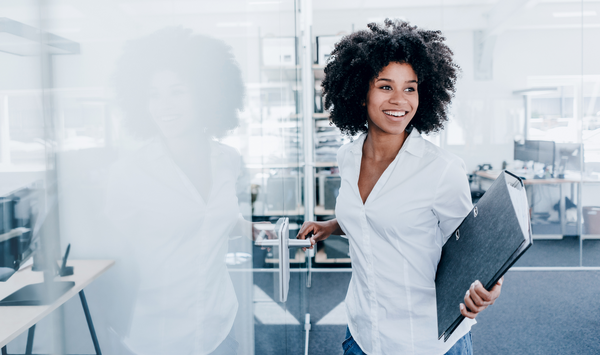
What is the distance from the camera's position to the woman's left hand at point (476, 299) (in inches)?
27.4

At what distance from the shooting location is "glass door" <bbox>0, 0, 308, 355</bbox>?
10.6 inches

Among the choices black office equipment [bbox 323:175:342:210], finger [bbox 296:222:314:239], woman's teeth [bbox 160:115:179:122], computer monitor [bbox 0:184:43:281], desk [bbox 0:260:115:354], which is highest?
woman's teeth [bbox 160:115:179:122]

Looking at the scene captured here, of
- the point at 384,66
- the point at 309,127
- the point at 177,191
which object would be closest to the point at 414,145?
the point at 384,66

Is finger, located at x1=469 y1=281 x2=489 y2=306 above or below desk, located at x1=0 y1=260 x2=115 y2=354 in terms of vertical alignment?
below

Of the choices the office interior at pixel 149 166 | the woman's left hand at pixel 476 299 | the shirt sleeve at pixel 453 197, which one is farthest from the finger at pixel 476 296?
the office interior at pixel 149 166

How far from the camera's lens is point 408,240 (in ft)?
3.24

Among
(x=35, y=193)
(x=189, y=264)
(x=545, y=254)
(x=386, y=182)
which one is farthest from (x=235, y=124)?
(x=545, y=254)

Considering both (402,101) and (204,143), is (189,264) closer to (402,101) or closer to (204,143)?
(204,143)

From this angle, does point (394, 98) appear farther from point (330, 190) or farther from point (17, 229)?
point (330, 190)

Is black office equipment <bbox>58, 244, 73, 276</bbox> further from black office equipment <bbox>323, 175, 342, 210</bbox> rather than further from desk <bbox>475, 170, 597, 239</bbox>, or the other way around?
desk <bbox>475, 170, 597, 239</bbox>

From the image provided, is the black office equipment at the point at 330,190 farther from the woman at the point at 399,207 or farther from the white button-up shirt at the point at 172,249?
the white button-up shirt at the point at 172,249

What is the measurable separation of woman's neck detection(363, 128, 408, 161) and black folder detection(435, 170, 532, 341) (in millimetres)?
300

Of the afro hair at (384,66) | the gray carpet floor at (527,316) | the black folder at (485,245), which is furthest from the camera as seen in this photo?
the gray carpet floor at (527,316)

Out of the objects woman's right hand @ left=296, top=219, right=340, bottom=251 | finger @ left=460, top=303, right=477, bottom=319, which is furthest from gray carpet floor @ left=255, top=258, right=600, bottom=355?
finger @ left=460, top=303, right=477, bottom=319
